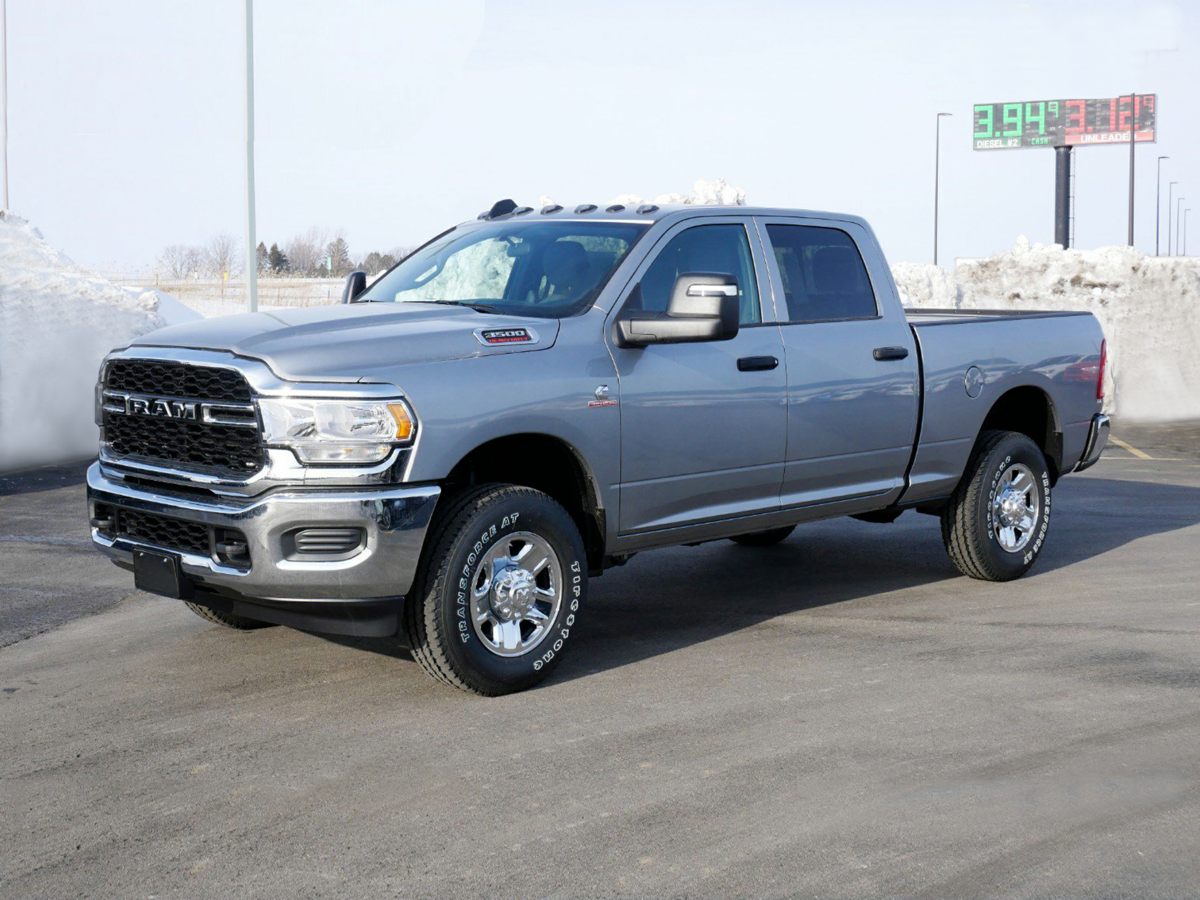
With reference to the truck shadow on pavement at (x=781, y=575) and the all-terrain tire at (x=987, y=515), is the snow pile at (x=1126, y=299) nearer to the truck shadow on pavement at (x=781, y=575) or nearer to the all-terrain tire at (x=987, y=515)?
the truck shadow on pavement at (x=781, y=575)

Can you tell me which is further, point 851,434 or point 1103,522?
point 1103,522

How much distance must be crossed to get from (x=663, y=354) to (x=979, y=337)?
8.31ft

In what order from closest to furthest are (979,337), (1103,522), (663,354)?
(663,354), (979,337), (1103,522)

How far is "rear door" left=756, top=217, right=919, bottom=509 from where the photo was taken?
7.39 m

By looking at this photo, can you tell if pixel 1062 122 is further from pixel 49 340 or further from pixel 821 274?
pixel 821 274

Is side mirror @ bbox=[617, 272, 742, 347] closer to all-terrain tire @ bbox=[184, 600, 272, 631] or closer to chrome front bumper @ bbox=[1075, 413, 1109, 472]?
all-terrain tire @ bbox=[184, 600, 272, 631]

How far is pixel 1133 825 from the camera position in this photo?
4641 mm

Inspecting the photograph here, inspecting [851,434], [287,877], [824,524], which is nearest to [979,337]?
[851,434]

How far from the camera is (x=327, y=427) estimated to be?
5.64 m

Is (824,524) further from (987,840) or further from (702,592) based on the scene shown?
(987,840)

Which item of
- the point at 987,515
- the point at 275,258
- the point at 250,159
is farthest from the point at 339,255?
the point at 987,515

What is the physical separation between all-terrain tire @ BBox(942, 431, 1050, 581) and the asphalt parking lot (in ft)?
0.46

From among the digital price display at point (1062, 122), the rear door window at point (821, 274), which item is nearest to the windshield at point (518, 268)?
the rear door window at point (821, 274)

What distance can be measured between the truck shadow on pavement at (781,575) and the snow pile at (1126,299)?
1164 cm
